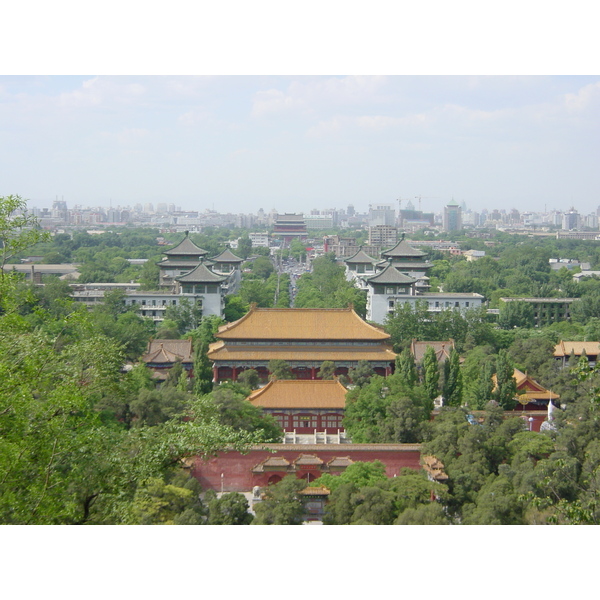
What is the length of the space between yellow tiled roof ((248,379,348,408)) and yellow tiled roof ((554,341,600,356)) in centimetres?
791

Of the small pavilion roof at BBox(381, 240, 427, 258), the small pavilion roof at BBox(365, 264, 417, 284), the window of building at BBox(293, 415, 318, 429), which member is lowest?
the window of building at BBox(293, 415, 318, 429)

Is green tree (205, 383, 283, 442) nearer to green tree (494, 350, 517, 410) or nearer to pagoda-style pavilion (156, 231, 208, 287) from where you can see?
green tree (494, 350, 517, 410)

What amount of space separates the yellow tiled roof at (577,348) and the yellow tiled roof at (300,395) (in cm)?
791

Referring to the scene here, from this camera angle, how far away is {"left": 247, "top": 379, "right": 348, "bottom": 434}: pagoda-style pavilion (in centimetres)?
1495

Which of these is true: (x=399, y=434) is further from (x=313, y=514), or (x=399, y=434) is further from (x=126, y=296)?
(x=126, y=296)

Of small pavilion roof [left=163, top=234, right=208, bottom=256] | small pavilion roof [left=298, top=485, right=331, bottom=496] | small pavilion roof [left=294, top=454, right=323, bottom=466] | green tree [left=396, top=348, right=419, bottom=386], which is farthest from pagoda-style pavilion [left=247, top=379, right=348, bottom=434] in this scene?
small pavilion roof [left=163, top=234, right=208, bottom=256]

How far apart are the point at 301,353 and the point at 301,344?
0.40 m

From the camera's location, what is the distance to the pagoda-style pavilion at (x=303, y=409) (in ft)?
49.1

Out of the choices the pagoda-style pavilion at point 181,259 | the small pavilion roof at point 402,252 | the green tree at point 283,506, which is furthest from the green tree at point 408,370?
the pagoda-style pavilion at point 181,259

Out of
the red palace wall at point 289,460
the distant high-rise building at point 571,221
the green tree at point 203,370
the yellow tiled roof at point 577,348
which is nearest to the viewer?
the red palace wall at point 289,460

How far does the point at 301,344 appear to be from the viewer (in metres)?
19.1

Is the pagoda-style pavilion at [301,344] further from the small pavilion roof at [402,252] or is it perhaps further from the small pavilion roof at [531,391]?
the small pavilion roof at [402,252]

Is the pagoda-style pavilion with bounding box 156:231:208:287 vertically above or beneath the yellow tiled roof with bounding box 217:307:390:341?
above

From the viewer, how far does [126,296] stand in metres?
26.8
